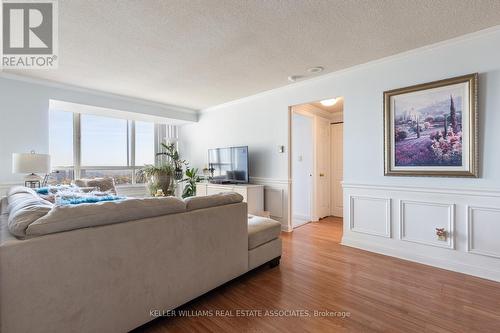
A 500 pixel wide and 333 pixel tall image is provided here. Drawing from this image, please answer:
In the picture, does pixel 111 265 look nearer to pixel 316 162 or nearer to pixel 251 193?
pixel 251 193

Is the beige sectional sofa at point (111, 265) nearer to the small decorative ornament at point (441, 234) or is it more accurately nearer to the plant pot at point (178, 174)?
the small decorative ornament at point (441, 234)

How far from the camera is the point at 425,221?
276 cm

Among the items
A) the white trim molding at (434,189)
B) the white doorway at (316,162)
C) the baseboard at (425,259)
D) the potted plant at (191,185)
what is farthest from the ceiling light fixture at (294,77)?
the potted plant at (191,185)

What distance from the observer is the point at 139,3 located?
6.43 ft

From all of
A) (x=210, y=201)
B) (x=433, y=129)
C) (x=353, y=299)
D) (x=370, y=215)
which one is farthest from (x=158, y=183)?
(x=433, y=129)

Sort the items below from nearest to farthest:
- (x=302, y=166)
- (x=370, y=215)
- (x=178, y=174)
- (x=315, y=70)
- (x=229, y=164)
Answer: (x=370, y=215), (x=315, y=70), (x=229, y=164), (x=302, y=166), (x=178, y=174)

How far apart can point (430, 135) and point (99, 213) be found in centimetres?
326

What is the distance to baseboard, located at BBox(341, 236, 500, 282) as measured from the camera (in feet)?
7.79

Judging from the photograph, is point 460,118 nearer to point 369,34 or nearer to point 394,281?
point 369,34

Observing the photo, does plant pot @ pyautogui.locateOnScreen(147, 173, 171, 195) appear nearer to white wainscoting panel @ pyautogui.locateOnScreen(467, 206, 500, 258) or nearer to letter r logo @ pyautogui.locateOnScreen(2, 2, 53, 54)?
letter r logo @ pyautogui.locateOnScreen(2, 2, 53, 54)

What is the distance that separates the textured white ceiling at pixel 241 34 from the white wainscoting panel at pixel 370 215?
1829mm

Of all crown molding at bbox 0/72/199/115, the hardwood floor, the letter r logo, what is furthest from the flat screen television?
the letter r logo

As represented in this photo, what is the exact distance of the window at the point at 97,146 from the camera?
481cm

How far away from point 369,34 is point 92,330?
10.8 ft
